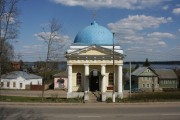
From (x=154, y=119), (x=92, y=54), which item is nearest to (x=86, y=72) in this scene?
(x=92, y=54)

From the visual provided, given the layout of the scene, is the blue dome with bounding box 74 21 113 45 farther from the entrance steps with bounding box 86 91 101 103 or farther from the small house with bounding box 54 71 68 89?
the small house with bounding box 54 71 68 89

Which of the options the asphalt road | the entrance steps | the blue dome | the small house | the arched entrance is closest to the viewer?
the asphalt road

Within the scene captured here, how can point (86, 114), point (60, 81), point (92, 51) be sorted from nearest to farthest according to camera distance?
1. point (86, 114)
2. point (92, 51)
3. point (60, 81)

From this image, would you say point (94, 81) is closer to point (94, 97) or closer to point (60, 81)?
point (94, 97)

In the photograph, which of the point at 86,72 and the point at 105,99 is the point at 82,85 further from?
the point at 105,99

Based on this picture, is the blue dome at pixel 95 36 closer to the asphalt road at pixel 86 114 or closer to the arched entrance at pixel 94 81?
the arched entrance at pixel 94 81

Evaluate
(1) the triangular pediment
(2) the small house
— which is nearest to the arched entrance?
(1) the triangular pediment

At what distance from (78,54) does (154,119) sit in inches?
823

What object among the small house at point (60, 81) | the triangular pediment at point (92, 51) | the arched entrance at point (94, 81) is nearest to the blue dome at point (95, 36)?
the triangular pediment at point (92, 51)

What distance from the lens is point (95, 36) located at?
41.9 m

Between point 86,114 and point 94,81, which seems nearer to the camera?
point 86,114

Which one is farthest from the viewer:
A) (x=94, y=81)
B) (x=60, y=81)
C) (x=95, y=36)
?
(x=60, y=81)

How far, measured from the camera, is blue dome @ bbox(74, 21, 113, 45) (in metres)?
41.7

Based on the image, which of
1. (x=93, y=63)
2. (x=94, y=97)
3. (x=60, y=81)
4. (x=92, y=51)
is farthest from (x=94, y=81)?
Answer: (x=60, y=81)
